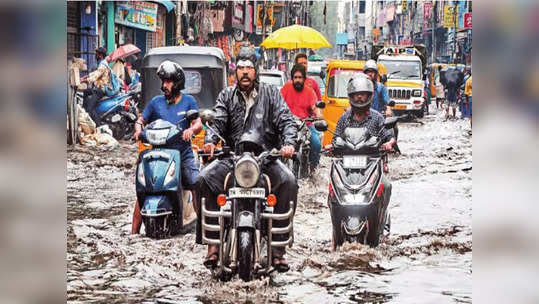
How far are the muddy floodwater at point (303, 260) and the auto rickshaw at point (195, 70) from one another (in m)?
1.50

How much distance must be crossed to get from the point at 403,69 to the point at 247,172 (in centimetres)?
2126

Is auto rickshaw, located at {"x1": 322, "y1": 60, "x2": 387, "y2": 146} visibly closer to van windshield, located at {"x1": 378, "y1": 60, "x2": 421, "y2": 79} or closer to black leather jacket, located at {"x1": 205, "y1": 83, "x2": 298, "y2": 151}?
van windshield, located at {"x1": 378, "y1": 60, "x2": 421, "y2": 79}

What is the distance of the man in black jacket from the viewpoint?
5113 millimetres

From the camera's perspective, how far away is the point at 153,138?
254 inches

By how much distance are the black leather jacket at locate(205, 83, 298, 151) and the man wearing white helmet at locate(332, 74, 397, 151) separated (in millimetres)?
850

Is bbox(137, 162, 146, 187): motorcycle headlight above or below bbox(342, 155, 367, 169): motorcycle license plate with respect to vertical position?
below

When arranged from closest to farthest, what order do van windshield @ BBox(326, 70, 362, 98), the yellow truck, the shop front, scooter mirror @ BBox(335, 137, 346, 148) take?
scooter mirror @ BBox(335, 137, 346, 148), van windshield @ BBox(326, 70, 362, 98), the shop front, the yellow truck

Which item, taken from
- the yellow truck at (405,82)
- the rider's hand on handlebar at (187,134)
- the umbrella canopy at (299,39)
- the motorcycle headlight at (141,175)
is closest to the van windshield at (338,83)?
the umbrella canopy at (299,39)

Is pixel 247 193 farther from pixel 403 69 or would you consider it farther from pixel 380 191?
pixel 403 69

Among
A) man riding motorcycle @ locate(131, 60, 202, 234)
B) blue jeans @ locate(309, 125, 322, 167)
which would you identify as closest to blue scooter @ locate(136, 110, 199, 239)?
man riding motorcycle @ locate(131, 60, 202, 234)

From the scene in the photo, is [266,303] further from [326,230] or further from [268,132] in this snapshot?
[326,230]

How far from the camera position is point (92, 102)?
15.0m
